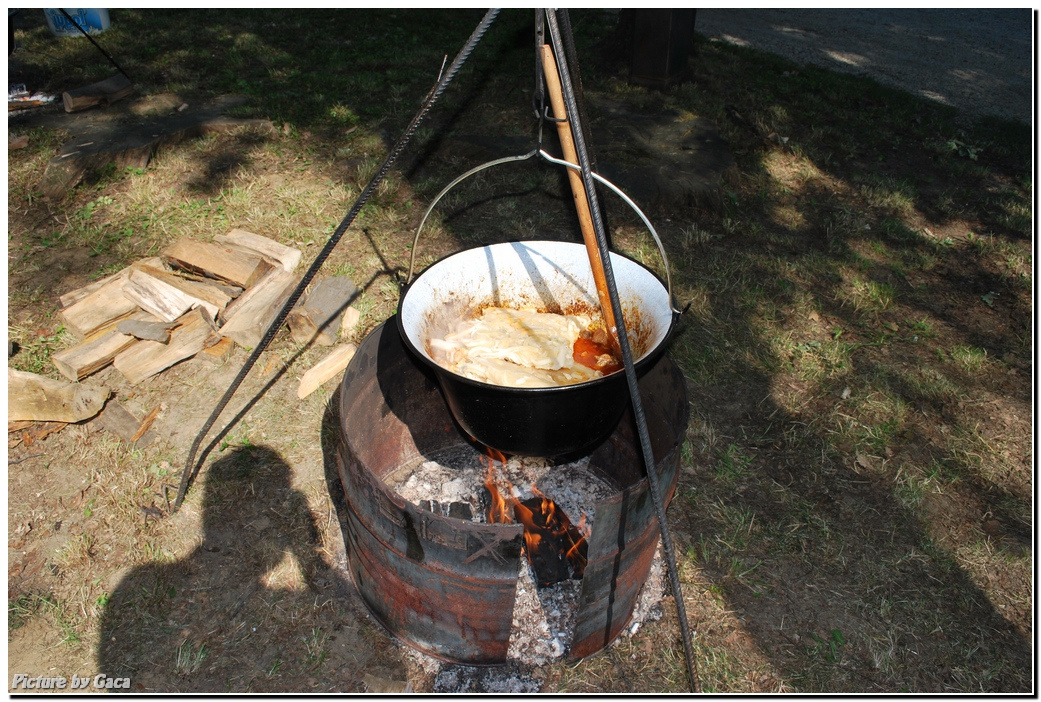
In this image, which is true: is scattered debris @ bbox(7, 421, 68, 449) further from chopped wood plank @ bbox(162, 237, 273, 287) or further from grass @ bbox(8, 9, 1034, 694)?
chopped wood plank @ bbox(162, 237, 273, 287)

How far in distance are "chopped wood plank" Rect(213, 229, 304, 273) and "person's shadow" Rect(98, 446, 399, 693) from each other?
159 centimetres

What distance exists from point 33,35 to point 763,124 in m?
8.26

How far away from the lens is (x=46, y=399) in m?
3.30

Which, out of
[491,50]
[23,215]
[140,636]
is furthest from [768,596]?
[491,50]

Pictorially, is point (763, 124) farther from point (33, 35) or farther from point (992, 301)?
point (33, 35)

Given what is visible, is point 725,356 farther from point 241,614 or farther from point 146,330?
point 146,330

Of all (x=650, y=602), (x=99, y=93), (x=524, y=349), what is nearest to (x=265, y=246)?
(x=524, y=349)

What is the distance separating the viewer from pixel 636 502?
211 centimetres

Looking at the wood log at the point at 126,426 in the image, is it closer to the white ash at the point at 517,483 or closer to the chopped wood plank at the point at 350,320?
the chopped wood plank at the point at 350,320

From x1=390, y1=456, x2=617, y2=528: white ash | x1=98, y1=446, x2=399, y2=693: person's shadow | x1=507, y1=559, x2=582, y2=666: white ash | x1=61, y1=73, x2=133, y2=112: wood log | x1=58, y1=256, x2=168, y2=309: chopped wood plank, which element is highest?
x1=61, y1=73, x2=133, y2=112: wood log

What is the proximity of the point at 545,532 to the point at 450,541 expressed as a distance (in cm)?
88

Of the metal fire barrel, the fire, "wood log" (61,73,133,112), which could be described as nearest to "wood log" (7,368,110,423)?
the metal fire barrel

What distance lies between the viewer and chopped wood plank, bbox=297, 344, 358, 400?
11.8 ft

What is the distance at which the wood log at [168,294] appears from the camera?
3.77 m
